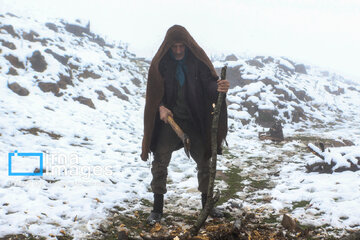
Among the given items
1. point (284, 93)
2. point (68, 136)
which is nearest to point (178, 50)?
point (68, 136)

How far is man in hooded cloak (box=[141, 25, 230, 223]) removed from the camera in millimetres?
3129

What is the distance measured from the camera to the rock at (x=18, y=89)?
335 inches

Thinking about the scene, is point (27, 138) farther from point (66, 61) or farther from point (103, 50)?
point (103, 50)

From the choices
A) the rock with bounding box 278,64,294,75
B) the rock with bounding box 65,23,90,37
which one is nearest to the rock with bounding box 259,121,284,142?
the rock with bounding box 278,64,294,75

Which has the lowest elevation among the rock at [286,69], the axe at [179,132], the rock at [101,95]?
the rock at [101,95]

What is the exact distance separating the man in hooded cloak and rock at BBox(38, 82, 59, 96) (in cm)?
803

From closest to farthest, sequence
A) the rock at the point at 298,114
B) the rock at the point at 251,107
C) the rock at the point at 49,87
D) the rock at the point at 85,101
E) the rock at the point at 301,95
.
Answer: the rock at the point at 49,87 < the rock at the point at 85,101 < the rock at the point at 251,107 < the rock at the point at 298,114 < the rock at the point at 301,95

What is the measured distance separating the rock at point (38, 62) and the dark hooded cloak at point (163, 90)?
30.5 ft

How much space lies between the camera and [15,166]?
425cm

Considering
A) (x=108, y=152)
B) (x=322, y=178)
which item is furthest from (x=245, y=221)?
(x=108, y=152)

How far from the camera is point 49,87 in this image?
32.5 ft

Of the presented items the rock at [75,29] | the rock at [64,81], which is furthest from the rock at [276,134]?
the rock at [75,29]

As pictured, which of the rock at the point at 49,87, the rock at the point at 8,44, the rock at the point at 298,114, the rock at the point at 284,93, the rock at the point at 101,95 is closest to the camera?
the rock at the point at 49,87

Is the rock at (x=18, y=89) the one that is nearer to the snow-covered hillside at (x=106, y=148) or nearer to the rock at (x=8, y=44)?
the snow-covered hillside at (x=106, y=148)
